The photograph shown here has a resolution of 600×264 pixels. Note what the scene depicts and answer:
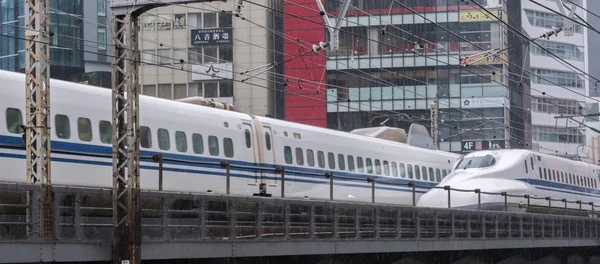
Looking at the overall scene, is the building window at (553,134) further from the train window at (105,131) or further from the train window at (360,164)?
the train window at (105,131)

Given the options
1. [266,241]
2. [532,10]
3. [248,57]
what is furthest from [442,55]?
[266,241]

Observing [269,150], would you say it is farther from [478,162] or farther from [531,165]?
Result: [531,165]

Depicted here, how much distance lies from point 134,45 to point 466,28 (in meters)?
66.4

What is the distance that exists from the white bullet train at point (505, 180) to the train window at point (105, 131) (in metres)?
13.0

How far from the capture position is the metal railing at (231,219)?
16.3 metres

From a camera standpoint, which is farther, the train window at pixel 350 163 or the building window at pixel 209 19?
the building window at pixel 209 19

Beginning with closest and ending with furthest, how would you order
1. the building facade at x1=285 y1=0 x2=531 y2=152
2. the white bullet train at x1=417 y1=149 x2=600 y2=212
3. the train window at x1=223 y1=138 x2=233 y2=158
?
1. the train window at x1=223 y1=138 x2=233 y2=158
2. the white bullet train at x1=417 y1=149 x2=600 y2=212
3. the building facade at x1=285 y1=0 x2=531 y2=152

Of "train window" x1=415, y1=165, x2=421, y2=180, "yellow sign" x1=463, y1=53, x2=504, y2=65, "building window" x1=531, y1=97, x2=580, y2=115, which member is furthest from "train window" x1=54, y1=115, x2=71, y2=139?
"building window" x1=531, y1=97, x2=580, y2=115

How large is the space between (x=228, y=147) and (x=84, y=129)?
5719 mm

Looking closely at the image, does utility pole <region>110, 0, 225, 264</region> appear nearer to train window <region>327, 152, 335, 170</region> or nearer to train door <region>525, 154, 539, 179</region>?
train window <region>327, 152, 335, 170</region>

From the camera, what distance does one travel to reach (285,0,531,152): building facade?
3243 inches

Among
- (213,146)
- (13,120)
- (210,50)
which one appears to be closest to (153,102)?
(213,146)

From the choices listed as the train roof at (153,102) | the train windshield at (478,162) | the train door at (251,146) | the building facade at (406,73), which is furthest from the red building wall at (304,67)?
the train door at (251,146)

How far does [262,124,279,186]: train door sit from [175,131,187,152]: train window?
3.61 m
